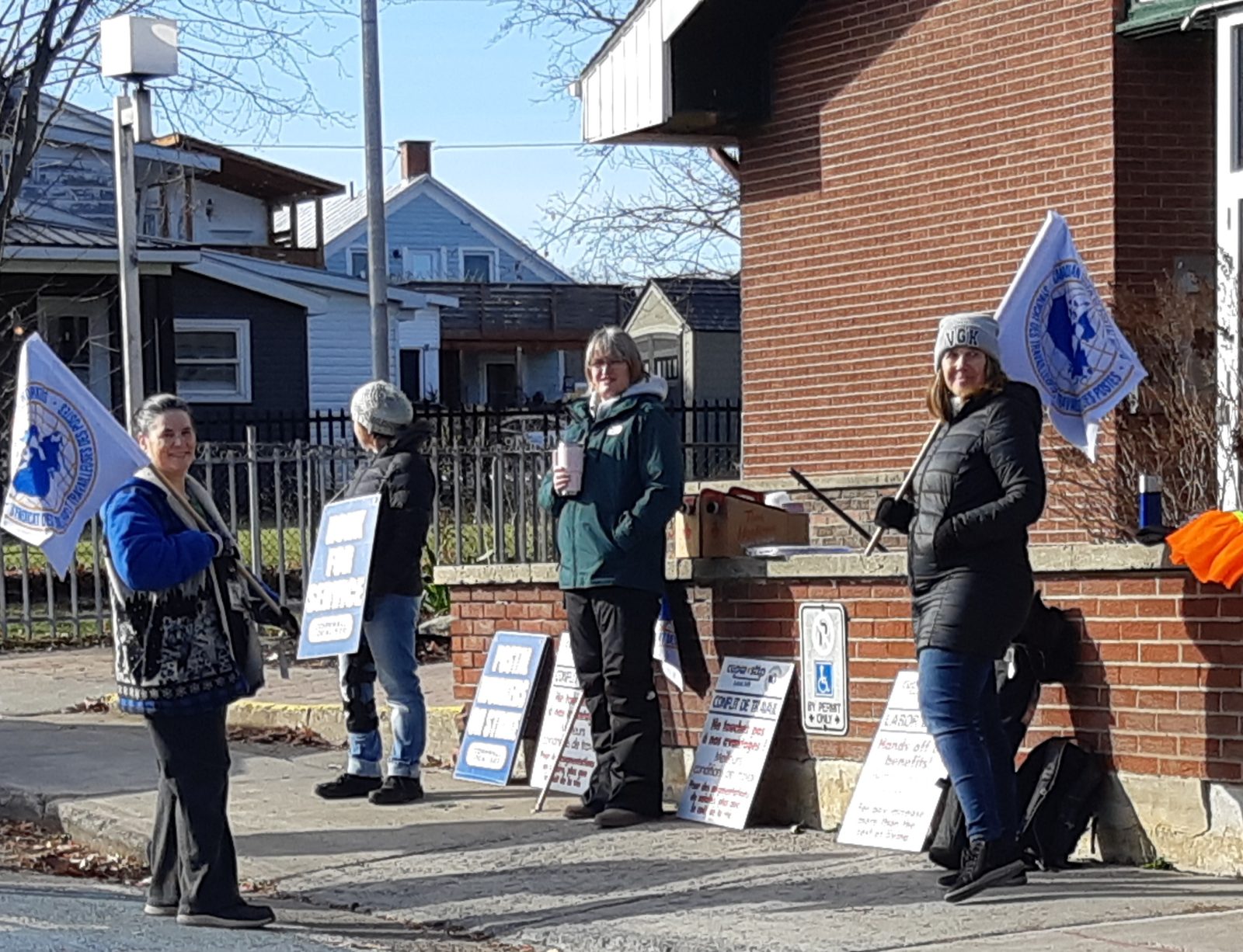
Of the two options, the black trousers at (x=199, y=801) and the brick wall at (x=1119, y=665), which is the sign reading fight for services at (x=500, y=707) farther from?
the black trousers at (x=199, y=801)

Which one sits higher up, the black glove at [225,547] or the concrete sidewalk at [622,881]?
the black glove at [225,547]

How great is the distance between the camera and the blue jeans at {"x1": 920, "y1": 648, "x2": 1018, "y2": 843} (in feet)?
21.9

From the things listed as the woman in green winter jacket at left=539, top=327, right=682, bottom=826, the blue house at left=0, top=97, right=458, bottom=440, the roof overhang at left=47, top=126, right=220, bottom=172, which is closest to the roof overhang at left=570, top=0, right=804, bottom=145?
the woman in green winter jacket at left=539, top=327, right=682, bottom=826

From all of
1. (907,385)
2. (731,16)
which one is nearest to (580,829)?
(907,385)

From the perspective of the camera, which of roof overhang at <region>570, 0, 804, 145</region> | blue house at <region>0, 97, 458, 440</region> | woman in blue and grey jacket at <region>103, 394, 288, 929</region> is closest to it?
woman in blue and grey jacket at <region>103, 394, 288, 929</region>

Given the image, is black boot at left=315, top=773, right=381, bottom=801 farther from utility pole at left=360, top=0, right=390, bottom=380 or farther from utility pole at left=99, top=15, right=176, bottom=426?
utility pole at left=360, top=0, right=390, bottom=380

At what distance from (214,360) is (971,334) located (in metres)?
27.9

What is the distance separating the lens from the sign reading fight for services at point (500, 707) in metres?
9.27

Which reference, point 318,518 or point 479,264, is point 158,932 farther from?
point 479,264

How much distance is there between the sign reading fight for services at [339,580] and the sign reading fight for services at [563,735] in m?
0.98

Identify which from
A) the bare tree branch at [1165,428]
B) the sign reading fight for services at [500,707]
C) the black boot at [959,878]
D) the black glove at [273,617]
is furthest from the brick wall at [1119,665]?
the bare tree branch at [1165,428]

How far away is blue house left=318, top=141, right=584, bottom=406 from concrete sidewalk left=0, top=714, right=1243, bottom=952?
108ft

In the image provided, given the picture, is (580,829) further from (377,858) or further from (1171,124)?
(1171,124)

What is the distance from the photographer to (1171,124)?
38.1 ft
